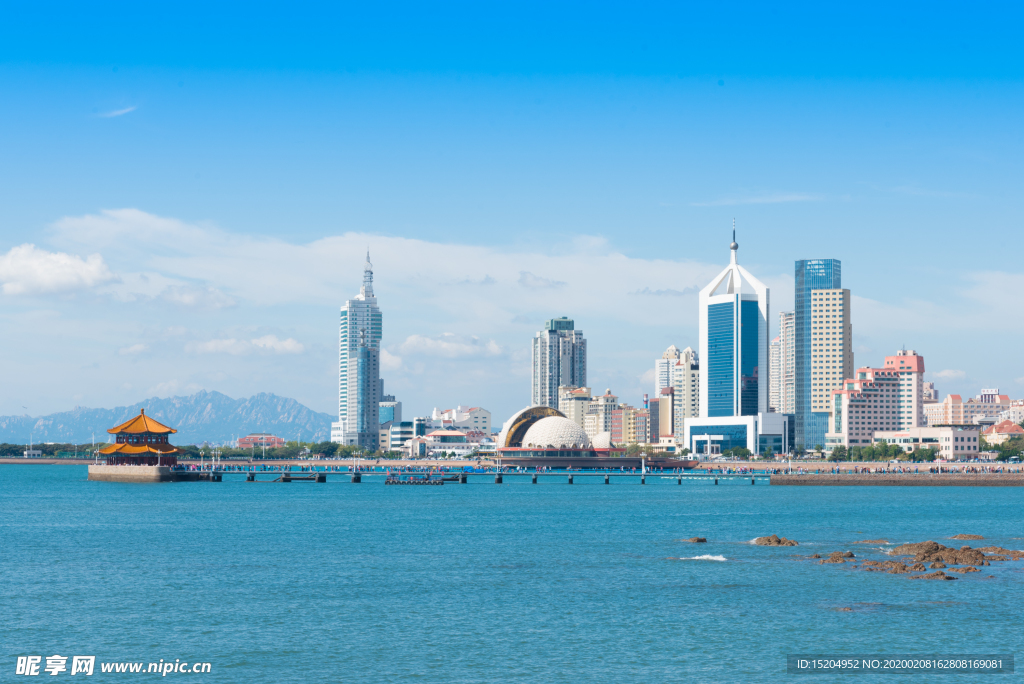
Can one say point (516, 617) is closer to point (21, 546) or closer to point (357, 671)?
point (357, 671)

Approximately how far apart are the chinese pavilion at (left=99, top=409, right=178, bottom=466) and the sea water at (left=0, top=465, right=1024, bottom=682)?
64395 mm

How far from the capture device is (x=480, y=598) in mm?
44906

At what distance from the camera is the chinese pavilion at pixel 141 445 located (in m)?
149

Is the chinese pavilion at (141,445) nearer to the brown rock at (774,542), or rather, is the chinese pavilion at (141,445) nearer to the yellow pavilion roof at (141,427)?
the yellow pavilion roof at (141,427)

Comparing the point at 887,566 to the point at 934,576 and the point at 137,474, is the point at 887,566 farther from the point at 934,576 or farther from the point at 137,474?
the point at 137,474

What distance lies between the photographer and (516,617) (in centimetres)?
4062

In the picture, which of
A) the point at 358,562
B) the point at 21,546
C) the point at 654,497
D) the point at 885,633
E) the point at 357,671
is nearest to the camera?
the point at 357,671

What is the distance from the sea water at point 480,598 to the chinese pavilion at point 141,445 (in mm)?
64395

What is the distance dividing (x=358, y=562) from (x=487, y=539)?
15060mm

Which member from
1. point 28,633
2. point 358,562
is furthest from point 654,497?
point 28,633

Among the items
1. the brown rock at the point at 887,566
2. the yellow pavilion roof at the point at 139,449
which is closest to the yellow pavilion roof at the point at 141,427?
the yellow pavilion roof at the point at 139,449

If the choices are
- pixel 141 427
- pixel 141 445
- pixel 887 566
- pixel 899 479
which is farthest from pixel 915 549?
pixel 141 445

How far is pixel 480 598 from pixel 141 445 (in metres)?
116

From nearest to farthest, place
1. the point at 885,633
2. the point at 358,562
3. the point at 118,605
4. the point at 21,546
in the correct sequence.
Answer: the point at 885,633
the point at 118,605
the point at 358,562
the point at 21,546
